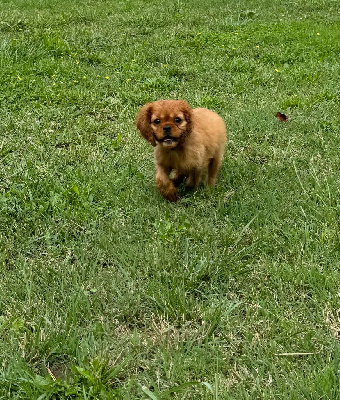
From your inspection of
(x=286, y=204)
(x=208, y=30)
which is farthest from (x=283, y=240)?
(x=208, y=30)

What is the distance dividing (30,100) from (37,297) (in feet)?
13.5

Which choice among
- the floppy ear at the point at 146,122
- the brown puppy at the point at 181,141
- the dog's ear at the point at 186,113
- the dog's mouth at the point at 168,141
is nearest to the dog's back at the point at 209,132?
the brown puppy at the point at 181,141

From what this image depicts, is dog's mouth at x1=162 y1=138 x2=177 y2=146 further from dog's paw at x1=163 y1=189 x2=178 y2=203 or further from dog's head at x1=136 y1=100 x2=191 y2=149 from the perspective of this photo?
dog's paw at x1=163 y1=189 x2=178 y2=203

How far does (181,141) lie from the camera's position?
3975 millimetres

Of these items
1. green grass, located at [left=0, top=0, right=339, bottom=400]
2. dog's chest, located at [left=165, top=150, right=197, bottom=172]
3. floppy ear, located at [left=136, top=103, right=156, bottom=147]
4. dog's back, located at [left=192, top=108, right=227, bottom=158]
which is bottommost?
green grass, located at [left=0, top=0, right=339, bottom=400]

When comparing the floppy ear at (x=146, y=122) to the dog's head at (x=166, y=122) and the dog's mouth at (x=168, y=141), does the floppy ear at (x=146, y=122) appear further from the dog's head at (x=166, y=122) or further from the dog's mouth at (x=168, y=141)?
the dog's mouth at (x=168, y=141)

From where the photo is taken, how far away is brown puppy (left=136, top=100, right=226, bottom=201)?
387cm

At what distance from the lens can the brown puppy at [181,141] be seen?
387 cm

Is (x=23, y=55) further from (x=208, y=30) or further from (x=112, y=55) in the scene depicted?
(x=208, y=30)

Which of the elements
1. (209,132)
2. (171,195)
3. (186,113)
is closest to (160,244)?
(171,195)

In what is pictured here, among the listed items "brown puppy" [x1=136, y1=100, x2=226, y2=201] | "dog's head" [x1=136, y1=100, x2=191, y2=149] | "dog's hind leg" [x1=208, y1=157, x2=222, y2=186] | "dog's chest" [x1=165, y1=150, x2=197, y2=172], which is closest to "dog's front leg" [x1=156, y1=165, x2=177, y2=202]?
"brown puppy" [x1=136, y1=100, x2=226, y2=201]

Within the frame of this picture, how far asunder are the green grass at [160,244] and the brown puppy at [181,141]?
6.6 inches

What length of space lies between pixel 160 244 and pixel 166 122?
3.17ft

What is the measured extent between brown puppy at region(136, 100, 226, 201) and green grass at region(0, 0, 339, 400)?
17cm
